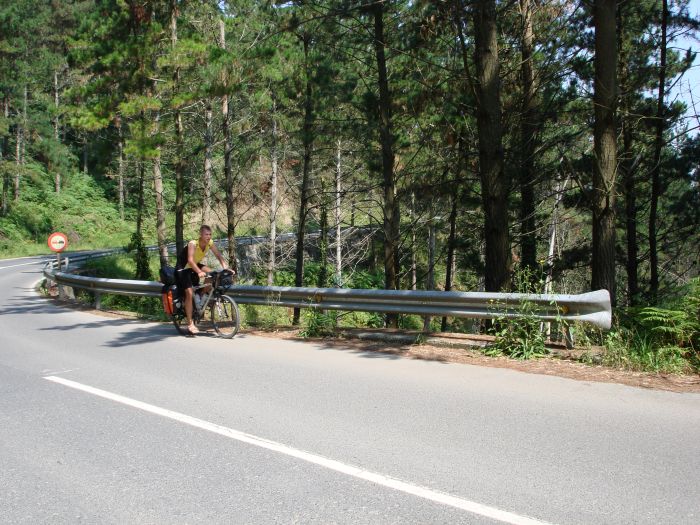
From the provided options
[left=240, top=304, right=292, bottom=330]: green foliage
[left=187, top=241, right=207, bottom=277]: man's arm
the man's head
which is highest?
the man's head

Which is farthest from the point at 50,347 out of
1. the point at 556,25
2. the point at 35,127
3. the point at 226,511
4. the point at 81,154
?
the point at 81,154

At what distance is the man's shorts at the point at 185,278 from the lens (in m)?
10.2

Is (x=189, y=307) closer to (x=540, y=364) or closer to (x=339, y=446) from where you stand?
(x=540, y=364)

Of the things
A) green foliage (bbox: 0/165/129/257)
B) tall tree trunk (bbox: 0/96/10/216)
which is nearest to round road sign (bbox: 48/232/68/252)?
green foliage (bbox: 0/165/129/257)

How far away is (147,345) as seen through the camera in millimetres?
9609

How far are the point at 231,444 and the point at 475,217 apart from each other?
1527 cm

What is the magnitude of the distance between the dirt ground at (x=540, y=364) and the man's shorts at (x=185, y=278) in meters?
2.04

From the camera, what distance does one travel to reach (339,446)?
4.82m

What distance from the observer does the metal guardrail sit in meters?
7.47

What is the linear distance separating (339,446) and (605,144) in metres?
6.28

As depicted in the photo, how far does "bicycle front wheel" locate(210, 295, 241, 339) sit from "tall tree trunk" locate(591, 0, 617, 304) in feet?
19.3

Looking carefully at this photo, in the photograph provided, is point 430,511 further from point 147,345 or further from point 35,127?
point 35,127

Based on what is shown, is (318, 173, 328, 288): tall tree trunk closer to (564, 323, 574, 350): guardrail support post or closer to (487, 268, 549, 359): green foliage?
(487, 268, 549, 359): green foliage

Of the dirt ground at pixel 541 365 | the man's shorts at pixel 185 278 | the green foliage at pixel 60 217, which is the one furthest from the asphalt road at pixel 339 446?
the green foliage at pixel 60 217
